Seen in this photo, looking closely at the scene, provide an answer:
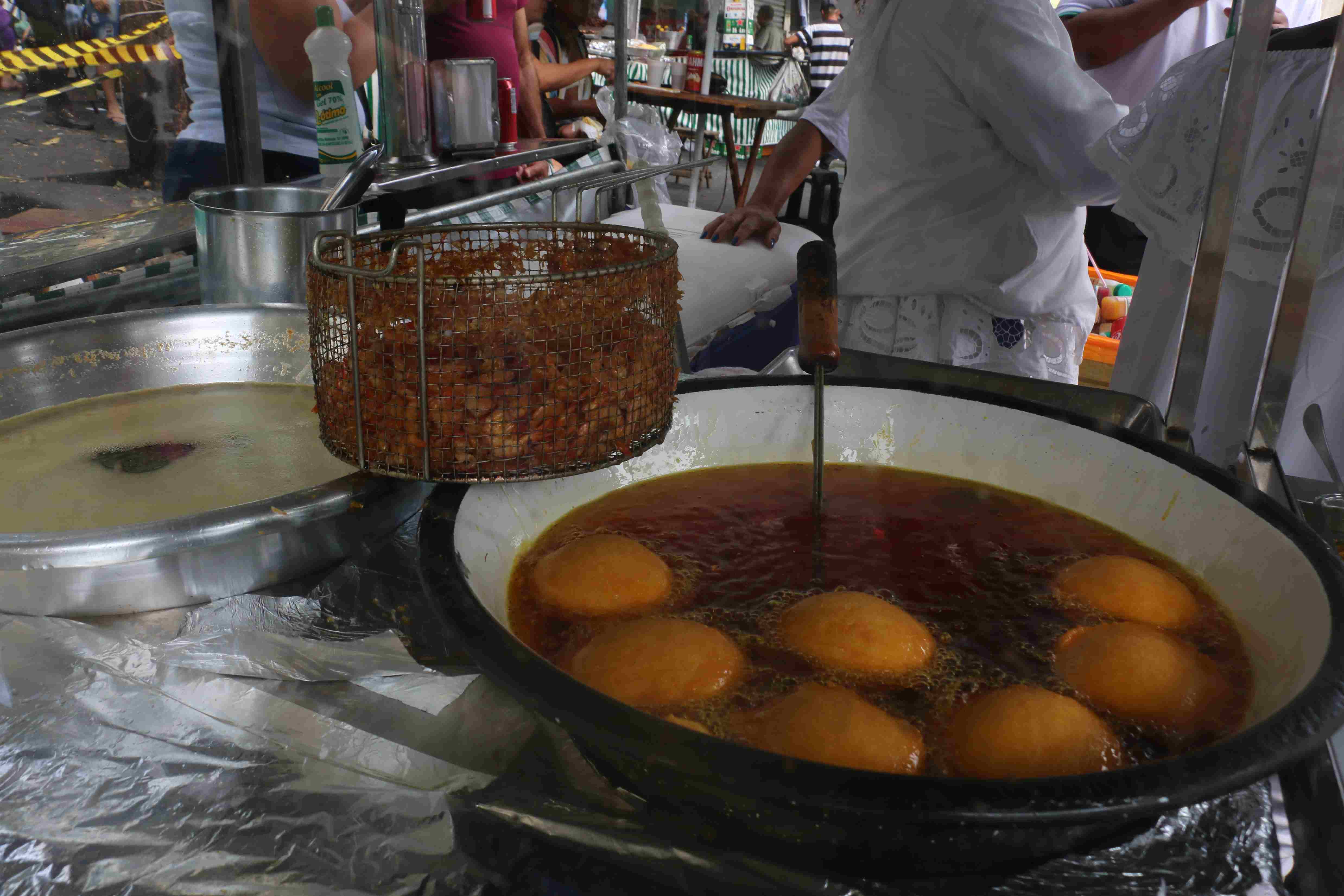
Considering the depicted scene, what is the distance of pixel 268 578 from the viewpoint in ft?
2.37

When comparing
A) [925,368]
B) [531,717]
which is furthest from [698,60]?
[531,717]

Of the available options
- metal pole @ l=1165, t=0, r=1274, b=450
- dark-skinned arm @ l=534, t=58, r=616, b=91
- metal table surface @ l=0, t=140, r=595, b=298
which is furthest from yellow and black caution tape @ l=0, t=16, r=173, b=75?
dark-skinned arm @ l=534, t=58, r=616, b=91

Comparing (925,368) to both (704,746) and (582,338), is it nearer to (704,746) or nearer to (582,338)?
(582,338)

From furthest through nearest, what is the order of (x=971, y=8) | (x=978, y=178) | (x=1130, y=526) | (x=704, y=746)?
1. (x=978, y=178)
2. (x=971, y=8)
3. (x=1130, y=526)
4. (x=704, y=746)

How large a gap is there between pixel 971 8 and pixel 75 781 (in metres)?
1.81

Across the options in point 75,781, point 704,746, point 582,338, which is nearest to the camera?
point 704,746

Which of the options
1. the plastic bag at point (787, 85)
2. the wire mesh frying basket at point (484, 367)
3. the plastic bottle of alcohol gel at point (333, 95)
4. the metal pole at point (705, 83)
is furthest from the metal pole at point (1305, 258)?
the plastic bag at point (787, 85)

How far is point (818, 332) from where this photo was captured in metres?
0.83

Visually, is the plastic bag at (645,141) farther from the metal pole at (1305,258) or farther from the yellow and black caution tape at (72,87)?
the metal pole at (1305,258)

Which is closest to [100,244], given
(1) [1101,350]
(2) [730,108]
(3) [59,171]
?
(3) [59,171]

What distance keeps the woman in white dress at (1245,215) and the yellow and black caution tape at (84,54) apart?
71.0 inches

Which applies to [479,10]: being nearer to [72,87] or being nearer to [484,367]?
[72,87]

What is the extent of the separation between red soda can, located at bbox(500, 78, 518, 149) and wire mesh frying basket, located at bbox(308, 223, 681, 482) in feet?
6.93

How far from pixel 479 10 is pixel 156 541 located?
2878mm
